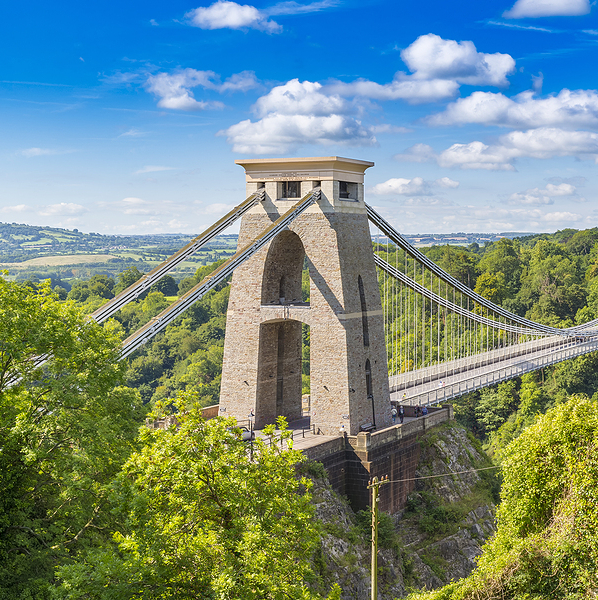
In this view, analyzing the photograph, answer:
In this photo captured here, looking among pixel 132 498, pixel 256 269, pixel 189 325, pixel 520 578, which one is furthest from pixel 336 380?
pixel 189 325

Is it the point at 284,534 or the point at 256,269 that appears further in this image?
the point at 256,269

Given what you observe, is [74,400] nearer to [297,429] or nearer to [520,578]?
[520,578]

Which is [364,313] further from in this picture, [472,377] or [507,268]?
[507,268]

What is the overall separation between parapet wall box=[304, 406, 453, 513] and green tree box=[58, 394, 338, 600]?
27.8 ft

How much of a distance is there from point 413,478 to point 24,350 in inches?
666

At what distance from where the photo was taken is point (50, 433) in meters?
14.5

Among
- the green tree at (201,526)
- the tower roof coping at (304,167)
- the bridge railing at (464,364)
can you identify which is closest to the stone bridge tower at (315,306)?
the tower roof coping at (304,167)

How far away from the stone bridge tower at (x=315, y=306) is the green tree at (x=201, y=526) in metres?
10.4

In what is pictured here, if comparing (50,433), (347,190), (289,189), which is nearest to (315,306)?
(289,189)

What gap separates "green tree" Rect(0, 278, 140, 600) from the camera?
1373 centimetres

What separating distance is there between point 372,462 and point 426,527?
3656 mm

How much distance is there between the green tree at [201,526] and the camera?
12625mm

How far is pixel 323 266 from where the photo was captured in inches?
1018

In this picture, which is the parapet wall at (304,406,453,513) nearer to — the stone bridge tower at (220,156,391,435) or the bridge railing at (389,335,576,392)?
the stone bridge tower at (220,156,391,435)
